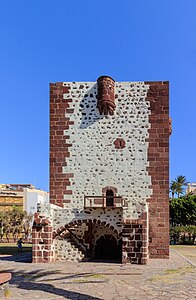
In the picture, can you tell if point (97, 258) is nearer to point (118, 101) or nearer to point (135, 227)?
point (135, 227)

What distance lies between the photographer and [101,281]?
10.0 m

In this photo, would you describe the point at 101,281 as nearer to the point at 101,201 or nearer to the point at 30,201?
the point at 101,201

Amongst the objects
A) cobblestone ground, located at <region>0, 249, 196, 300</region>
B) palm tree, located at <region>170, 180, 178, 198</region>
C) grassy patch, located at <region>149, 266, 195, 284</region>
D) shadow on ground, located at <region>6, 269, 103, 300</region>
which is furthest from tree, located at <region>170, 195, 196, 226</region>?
shadow on ground, located at <region>6, 269, 103, 300</region>

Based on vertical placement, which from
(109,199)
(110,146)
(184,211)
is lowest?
(184,211)

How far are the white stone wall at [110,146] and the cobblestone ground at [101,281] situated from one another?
4.02 m

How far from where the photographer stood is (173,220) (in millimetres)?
37750

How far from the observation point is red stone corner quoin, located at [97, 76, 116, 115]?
55.8 ft

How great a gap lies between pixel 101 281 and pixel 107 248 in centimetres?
634

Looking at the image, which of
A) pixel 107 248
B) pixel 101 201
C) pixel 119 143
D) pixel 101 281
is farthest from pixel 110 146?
pixel 101 281

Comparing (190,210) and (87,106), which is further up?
(87,106)

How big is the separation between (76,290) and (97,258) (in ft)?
23.9

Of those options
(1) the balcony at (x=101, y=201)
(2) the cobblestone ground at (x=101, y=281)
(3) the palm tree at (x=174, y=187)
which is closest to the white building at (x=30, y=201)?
(3) the palm tree at (x=174, y=187)

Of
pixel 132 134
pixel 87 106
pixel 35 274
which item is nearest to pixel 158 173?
pixel 132 134

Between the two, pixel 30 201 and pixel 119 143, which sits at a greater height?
pixel 119 143
